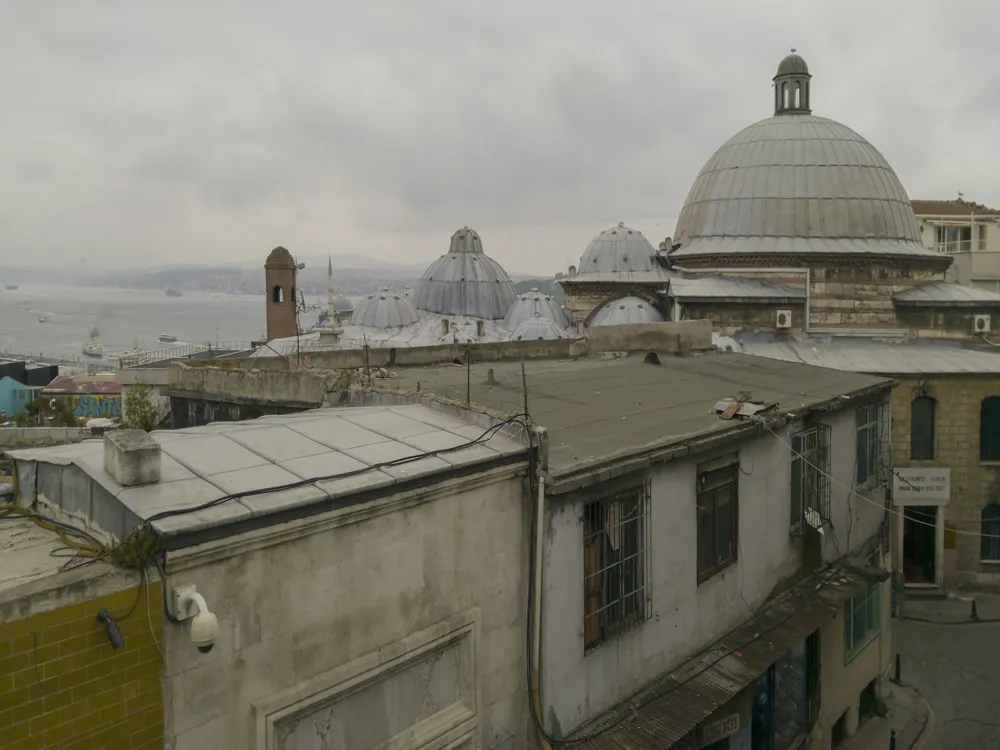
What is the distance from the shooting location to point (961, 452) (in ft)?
71.4

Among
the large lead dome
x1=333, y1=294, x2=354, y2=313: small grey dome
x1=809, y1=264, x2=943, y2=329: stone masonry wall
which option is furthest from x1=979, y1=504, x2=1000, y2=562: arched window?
x1=333, y1=294, x2=354, y2=313: small grey dome

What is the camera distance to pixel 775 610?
9.98 metres

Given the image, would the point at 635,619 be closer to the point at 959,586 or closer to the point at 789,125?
the point at 959,586

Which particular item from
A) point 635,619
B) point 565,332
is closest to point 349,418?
point 635,619

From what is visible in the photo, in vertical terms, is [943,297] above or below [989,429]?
above

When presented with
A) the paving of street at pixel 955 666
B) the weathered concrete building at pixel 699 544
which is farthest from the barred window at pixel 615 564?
the paving of street at pixel 955 666

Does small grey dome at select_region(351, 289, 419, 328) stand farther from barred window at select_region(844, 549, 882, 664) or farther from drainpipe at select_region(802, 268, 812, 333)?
barred window at select_region(844, 549, 882, 664)

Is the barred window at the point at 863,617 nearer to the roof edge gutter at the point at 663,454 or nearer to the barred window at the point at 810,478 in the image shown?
the barred window at the point at 810,478

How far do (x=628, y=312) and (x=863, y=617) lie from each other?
60.6ft

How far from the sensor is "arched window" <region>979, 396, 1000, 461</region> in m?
21.8

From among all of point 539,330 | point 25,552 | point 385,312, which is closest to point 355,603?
point 25,552

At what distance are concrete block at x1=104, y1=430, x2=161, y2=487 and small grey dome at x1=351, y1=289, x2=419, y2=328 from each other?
118ft

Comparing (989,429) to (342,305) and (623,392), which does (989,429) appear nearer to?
(623,392)

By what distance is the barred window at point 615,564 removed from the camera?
715 cm
